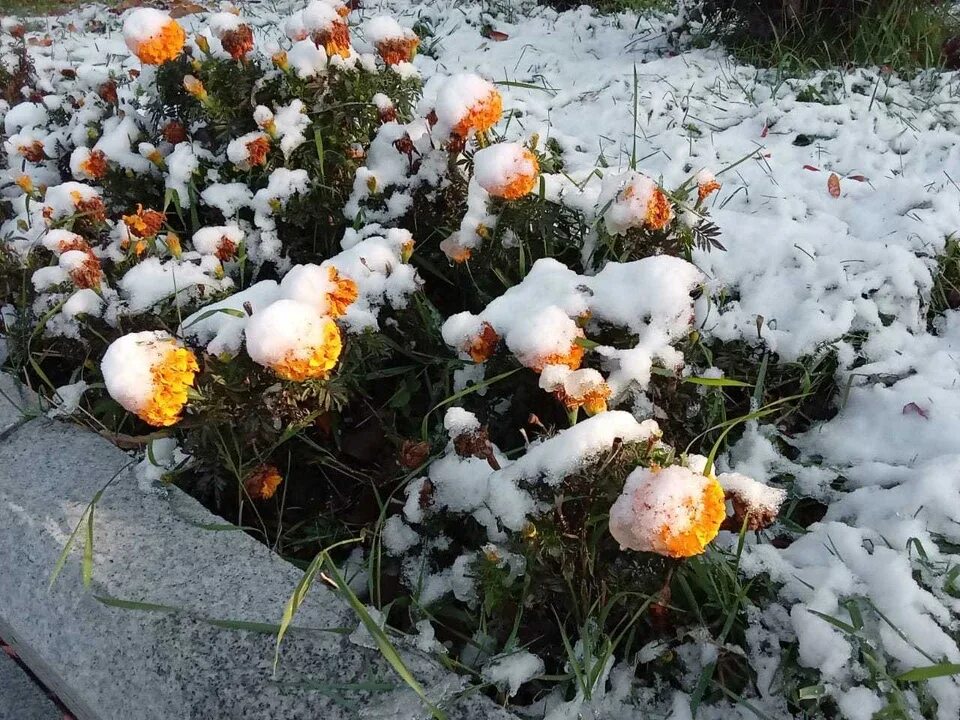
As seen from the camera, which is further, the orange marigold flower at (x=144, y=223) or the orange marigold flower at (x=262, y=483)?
the orange marigold flower at (x=144, y=223)

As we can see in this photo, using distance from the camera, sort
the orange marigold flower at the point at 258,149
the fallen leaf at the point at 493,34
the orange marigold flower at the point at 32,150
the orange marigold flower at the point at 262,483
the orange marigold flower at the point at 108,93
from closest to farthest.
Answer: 1. the orange marigold flower at the point at 262,483
2. the orange marigold flower at the point at 258,149
3. the orange marigold flower at the point at 32,150
4. the orange marigold flower at the point at 108,93
5. the fallen leaf at the point at 493,34

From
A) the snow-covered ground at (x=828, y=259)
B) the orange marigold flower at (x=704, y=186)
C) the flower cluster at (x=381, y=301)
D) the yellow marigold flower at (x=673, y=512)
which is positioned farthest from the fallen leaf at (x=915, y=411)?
the yellow marigold flower at (x=673, y=512)

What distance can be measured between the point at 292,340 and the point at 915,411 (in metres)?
1.41

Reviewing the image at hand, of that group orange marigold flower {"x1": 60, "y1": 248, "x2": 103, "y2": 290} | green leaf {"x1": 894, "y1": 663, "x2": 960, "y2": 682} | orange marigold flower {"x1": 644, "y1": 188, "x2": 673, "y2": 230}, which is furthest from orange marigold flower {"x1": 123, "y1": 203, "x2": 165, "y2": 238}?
green leaf {"x1": 894, "y1": 663, "x2": 960, "y2": 682}

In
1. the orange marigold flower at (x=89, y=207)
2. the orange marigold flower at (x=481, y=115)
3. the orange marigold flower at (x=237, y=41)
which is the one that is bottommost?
the orange marigold flower at (x=89, y=207)

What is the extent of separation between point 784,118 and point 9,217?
2.67 metres

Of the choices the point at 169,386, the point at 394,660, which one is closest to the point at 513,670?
the point at 394,660

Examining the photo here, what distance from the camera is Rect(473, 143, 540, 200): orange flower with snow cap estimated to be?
4.90 ft

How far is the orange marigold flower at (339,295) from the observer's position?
142 centimetres

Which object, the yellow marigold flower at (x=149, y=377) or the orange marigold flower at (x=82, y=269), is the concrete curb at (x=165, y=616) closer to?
the yellow marigold flower at (x=149, y=377)

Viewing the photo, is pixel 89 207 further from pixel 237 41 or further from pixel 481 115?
pixel 481 115

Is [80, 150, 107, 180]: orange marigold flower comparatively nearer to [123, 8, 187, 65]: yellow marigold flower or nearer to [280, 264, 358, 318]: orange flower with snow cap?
[123, 8, 187, 65]: yellow marigold flower

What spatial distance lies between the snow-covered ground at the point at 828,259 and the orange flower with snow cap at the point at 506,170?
0.63m

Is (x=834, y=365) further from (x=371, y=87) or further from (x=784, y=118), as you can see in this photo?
(x=371, y=87)
